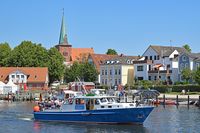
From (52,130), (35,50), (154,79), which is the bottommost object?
(52,130)

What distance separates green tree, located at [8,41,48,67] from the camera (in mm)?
131375

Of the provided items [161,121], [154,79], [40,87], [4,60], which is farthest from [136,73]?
[161,121]

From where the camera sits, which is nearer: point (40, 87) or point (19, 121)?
point (19, 121)

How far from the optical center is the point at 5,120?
2285 inches

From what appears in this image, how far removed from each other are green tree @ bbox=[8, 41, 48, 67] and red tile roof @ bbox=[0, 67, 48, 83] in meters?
6.10

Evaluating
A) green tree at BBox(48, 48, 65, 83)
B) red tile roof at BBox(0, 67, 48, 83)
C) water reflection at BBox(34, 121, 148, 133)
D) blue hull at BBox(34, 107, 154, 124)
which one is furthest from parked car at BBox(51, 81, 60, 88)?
water reflection at BBox(34, 121, 148, 133)

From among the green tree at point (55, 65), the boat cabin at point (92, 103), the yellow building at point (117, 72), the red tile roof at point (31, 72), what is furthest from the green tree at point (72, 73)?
the boat cabin at point (92, 103)

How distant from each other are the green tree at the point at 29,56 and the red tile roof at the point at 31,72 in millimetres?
6100

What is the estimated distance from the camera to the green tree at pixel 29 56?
131375 millimetres

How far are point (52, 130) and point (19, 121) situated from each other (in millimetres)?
9025

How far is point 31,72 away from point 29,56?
8.86 m

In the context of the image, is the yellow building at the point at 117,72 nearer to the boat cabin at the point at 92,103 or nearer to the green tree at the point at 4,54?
the green tree at the point at 4,54

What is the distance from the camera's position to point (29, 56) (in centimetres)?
13338

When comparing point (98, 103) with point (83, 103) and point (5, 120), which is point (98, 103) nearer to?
point (83, 103)
